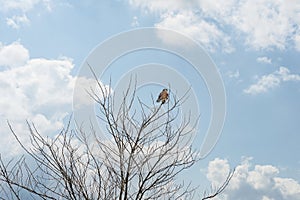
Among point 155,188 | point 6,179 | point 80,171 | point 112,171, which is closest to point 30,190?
point 6,179

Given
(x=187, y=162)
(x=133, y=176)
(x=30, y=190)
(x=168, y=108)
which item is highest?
(x=168, y=108)

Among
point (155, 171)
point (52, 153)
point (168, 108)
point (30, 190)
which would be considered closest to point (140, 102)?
point (168, 108)

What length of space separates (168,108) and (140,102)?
1.26 feet

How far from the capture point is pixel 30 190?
4.32 metres

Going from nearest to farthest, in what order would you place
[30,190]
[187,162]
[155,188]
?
[30,190], [155,188], [187,162]

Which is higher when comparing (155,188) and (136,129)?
(136,129)

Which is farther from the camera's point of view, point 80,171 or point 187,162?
point 187,162

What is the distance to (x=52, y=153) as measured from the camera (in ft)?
15.0

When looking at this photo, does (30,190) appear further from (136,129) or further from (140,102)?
(140,102)

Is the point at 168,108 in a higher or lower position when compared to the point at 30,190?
higher

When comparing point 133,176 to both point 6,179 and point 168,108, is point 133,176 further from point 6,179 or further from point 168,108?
point 6,179

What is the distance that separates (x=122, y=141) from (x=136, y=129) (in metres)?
0.26

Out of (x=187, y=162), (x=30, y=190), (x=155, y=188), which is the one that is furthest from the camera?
(x=187, y=162)

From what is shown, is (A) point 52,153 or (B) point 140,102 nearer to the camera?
(A) point 52,153
